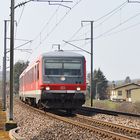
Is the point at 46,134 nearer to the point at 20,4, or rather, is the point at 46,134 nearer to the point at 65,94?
the point at 20,4

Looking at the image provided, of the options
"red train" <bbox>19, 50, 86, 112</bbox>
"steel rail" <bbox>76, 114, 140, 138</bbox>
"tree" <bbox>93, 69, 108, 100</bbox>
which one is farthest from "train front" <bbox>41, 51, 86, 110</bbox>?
"tree" <bbox>93, 69, 108, 100</bbox>

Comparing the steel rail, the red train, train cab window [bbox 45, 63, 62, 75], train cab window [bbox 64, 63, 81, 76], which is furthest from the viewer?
train cab window [bbox 45, 63, 62, 75]

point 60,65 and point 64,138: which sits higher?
point 60,65

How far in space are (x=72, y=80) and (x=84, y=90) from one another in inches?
32.3

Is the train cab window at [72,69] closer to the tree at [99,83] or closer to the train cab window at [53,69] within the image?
the train cab window at [53,69]

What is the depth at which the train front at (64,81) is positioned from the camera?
25.9 meters

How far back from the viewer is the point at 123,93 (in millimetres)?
119438

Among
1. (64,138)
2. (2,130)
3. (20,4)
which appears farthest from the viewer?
(20,4)

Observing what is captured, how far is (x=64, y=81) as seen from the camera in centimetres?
2600

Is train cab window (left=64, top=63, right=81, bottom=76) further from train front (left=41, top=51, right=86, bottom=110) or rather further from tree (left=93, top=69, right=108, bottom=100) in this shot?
tree (left=93, top=69, right=108, bottom=100)

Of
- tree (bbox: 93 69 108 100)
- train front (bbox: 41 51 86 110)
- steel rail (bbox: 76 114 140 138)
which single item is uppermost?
tree (bbox: 93 69 108 100)

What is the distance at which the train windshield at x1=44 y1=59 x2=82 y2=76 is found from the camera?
1033 inches

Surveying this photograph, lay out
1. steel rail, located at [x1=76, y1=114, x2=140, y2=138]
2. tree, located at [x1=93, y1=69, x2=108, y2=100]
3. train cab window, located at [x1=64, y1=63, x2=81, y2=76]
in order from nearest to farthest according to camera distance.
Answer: steel rail, located at [x1=76, y1=114, x2=140, y2=138], train cab window, located at [x1=64, y1=63, x2=81, y2=76], tree, located at [x1=93, y1=69, x2=108, y2=100]

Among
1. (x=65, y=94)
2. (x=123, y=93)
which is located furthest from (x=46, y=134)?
(x=123, y=93)
